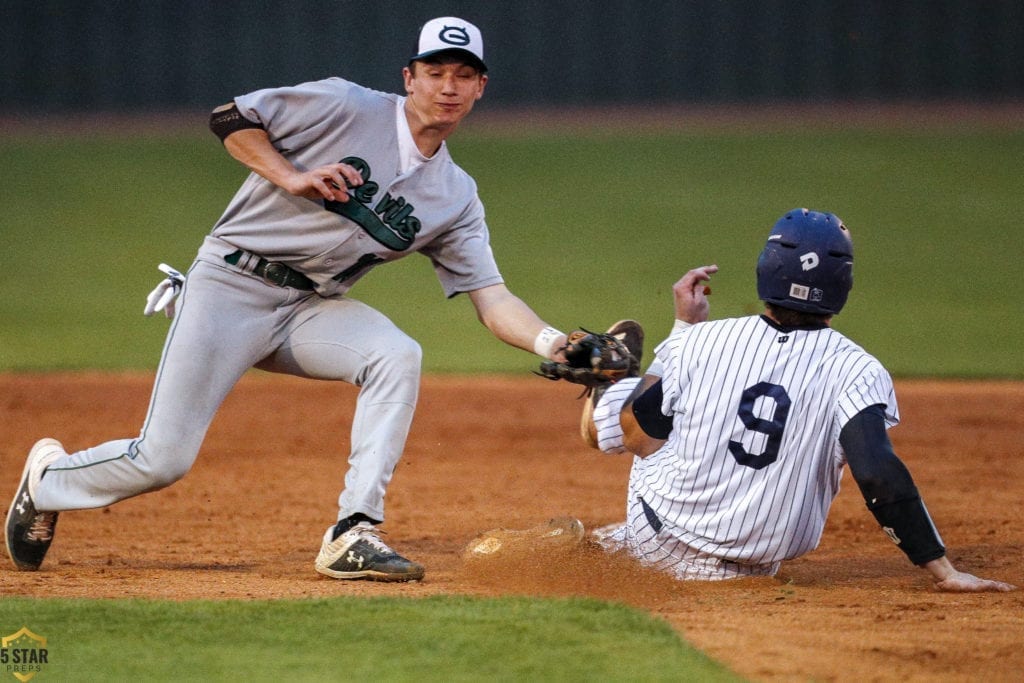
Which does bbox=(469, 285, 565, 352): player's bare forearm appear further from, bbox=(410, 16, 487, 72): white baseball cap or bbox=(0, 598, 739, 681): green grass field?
bbox=(0, 598, 739, 681): green grass field

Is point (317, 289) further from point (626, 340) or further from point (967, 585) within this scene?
point (967, 585)

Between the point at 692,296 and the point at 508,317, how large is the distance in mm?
A: 682

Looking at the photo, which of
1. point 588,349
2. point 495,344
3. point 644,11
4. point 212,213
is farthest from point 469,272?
point 644,11

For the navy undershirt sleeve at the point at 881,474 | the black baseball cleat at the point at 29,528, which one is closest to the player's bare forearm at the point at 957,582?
the navy undershirt sleeve at the point at 881,474

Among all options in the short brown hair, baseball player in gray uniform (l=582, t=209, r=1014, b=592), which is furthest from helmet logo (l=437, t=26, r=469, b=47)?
the short brown hair

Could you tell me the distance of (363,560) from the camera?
416 cm

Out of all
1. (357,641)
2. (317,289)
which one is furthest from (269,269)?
(357,641)

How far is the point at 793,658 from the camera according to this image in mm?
3250

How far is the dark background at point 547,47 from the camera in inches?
663

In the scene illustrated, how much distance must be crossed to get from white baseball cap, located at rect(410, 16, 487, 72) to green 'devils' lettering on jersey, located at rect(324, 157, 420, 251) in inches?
16.3

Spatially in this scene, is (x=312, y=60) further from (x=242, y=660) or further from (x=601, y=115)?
(x=242, y=660)

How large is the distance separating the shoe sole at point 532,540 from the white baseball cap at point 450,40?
58.3 inches

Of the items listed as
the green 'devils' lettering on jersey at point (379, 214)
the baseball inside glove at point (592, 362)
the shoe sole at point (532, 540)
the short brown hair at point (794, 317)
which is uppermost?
the green 'devils' lettering on jersey at point (379, 214)

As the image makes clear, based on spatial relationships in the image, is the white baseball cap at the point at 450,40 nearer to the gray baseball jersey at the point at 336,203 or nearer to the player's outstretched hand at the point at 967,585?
the gray baseball jersey at the point at 336,203
